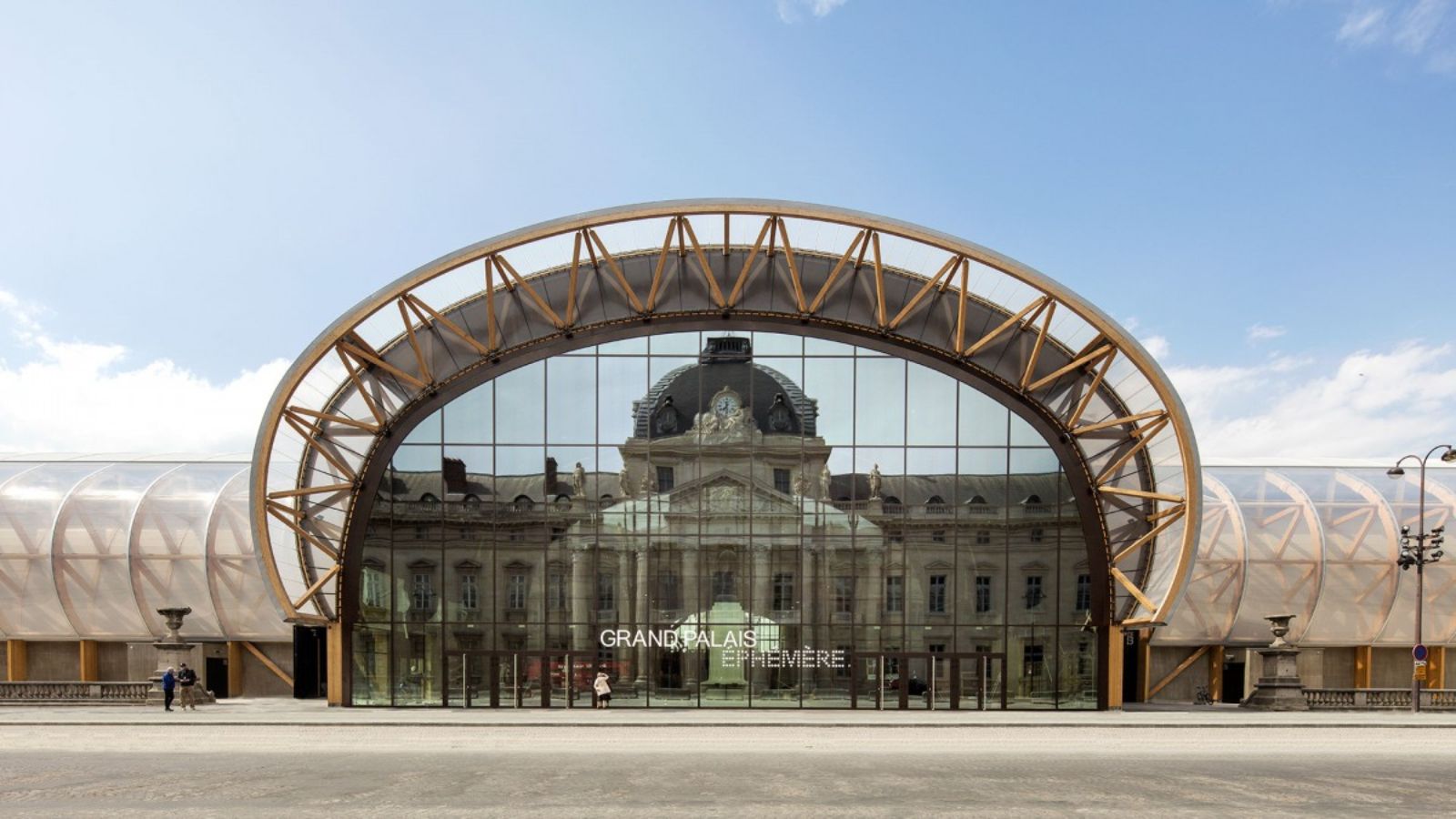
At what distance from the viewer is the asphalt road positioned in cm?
1498

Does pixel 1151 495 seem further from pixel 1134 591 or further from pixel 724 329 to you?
pixel 724 329

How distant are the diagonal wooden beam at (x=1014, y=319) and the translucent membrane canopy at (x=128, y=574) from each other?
26388 millimetres

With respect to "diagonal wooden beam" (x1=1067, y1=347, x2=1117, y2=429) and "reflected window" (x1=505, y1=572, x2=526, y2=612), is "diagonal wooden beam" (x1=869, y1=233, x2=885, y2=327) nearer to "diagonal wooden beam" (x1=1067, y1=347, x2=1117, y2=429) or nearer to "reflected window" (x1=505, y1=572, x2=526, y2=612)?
"diagonal wooden beam" (x1=1067, y1=347, x2=1117, y2=429)

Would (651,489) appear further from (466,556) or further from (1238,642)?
(1238,642)

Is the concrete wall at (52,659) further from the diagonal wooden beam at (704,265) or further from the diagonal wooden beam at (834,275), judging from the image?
the diagonal wooden beam at (834,275)

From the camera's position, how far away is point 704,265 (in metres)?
29.2

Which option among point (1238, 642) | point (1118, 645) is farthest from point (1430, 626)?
point (1118, 645)

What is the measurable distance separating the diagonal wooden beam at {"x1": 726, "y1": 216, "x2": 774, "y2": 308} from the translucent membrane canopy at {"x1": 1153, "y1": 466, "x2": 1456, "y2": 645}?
1978cm

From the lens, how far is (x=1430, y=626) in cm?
3569

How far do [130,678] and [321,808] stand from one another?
88.2ft

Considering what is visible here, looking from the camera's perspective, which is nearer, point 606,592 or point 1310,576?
point 606,592

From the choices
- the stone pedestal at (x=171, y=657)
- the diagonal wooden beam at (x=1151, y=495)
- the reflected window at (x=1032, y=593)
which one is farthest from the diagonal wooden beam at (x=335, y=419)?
the diagonal wooden beam at (x=1151, y=495)

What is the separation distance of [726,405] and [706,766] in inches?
568

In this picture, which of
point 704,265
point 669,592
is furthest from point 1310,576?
point 704,265
